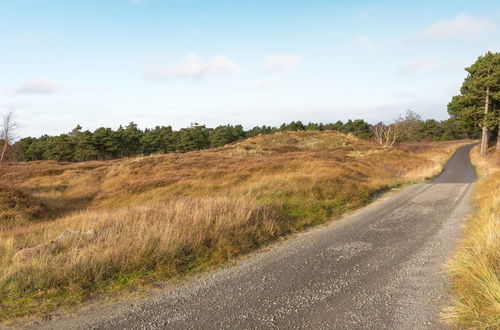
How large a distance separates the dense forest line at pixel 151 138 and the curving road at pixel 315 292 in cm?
5959

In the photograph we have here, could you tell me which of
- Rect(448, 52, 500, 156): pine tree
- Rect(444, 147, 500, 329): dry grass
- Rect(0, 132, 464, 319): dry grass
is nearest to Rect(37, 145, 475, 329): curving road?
Rect(444, 147, 500, 329): dry grass

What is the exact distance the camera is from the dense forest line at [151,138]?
64000 millimetres

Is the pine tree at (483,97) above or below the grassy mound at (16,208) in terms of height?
above

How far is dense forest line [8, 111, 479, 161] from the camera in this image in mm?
64000

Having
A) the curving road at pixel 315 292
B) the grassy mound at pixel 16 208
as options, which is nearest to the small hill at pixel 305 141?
the grassy mound at pixel 16 208

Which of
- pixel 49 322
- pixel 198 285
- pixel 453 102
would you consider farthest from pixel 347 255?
pixel 453 102

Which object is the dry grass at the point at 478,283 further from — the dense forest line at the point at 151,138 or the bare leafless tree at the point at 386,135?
the dense forest line at the point at 151,138

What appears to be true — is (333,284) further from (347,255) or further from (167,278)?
(167,278)

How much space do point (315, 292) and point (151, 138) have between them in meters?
82.2

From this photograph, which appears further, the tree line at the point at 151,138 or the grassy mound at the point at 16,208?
the tree line at the point at 151,138

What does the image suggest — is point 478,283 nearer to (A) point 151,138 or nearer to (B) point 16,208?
(B) point 16,208

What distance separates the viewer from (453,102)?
41281mm

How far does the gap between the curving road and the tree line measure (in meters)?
59.6

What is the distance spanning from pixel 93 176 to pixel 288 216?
2159 centimetres
